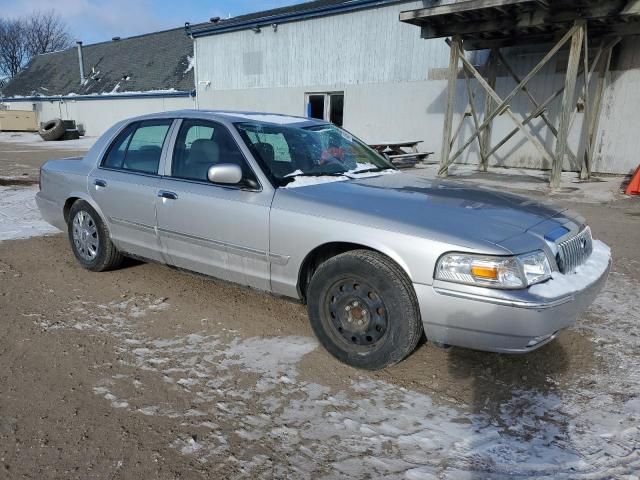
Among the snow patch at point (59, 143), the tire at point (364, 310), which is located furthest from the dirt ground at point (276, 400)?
the snow patch at point (59, 143)

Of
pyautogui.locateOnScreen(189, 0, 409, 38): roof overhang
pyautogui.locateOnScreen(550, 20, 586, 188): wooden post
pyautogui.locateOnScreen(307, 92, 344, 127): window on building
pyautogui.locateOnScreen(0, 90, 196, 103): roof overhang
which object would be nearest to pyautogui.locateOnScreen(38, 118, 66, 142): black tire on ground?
pyautogui.locateOnScreen(0, 90, 196, 103): roof overhang

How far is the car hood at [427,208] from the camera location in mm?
2738

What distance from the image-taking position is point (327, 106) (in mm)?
18109

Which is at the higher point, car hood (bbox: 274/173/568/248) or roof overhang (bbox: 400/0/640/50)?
roof overhang (bbox: 400/0/640/50)

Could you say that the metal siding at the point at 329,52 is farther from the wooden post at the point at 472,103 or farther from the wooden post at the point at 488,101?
the wooden post at the point at 472,103

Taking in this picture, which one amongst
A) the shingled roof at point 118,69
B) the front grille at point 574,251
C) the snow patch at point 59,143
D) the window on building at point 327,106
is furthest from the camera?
the shingled roof at point 118,69

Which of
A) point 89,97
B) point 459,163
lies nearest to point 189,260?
point 459,163

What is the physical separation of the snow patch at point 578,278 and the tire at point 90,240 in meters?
3.74

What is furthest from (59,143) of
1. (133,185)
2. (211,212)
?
(211,212)

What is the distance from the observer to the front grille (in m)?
2.84

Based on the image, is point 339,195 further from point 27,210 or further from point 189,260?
point 27,210

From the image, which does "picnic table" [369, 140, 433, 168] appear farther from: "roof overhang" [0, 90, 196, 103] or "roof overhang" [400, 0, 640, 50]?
"roof overhang" [0, 90, 196, 103]

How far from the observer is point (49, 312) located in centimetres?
382

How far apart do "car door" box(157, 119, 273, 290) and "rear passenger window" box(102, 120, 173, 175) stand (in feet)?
0.71
